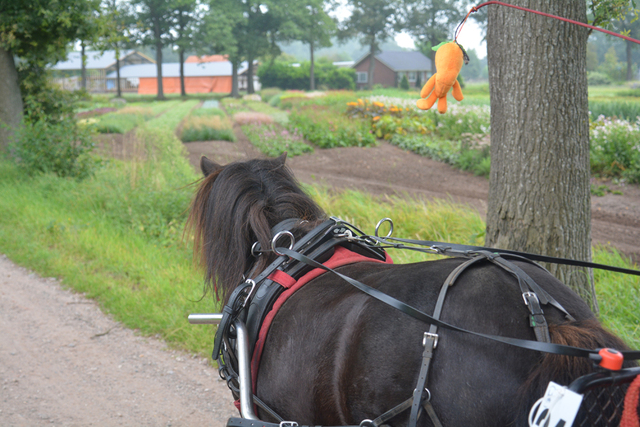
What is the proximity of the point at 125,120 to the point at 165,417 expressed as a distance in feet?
60.7

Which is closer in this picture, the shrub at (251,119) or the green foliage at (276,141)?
the green foliage at (276,141)

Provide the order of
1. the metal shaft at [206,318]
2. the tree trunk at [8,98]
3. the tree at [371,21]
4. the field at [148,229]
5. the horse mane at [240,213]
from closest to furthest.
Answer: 1. the metal shaft at [206,318]
2. the horse mane at [240,213]
3. the field at [148,229]
4. the tree trunk at [8,98]
5. the tree at [371,21]

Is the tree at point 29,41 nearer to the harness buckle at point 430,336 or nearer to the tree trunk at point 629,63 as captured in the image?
the harness buckle at point 430,336

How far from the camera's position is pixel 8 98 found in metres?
9.27

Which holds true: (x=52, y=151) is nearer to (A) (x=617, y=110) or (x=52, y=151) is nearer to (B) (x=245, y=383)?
(B) (x=245, y=383)

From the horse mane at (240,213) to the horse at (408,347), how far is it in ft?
0.25

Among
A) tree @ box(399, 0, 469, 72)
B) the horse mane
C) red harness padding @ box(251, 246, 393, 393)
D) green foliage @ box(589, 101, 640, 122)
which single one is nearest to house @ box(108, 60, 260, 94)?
tree @ box(399, 0, 469, 72)

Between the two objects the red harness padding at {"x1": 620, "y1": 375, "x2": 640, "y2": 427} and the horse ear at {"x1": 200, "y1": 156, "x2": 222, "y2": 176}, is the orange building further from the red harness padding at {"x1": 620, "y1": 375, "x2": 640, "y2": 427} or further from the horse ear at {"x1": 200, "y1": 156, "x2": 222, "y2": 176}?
the red harness padding at {"x1": 620, "y1": 375, "x2": 640, "y2": 427}

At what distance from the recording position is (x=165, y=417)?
304 centimetres

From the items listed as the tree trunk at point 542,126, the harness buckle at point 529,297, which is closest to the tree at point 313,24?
the tree trunk at point 542,126

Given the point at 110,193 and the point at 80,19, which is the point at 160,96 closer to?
the point at 80,19

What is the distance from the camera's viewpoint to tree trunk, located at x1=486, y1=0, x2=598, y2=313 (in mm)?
2918

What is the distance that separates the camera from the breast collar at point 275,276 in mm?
1889

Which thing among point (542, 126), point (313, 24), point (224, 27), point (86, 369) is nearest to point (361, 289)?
point (542, 126)
